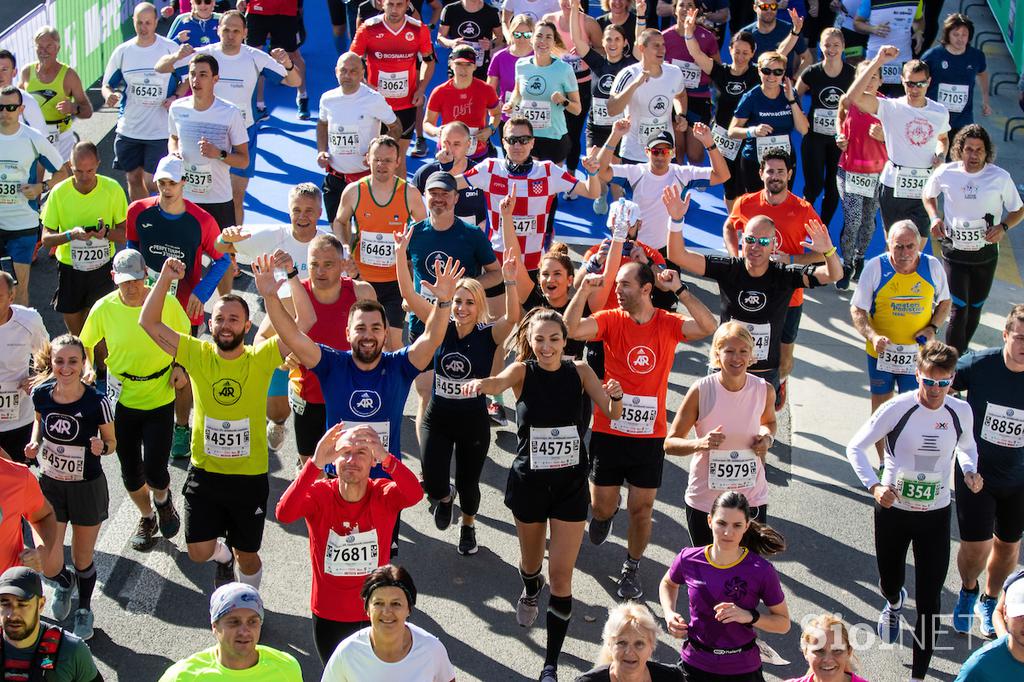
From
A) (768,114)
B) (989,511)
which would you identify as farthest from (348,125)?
(989,511)

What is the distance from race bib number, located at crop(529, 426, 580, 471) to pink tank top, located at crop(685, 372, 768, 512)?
2.18 ft

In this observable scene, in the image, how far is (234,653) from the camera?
18.2ft

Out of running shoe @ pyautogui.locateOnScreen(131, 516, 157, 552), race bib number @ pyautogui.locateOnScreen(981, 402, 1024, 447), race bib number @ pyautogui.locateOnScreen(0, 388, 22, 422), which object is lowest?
running shoe @ pyautogui.locateOnScreen(131, 516, 157, 552)

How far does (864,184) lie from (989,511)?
492cm

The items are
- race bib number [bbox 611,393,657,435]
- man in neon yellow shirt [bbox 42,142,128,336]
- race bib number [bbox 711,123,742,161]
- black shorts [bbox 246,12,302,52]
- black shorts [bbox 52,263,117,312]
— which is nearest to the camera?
race bib number [bbox 611,393,657,435]

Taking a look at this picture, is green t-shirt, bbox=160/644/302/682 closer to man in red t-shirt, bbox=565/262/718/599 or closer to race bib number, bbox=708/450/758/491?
race bib number, bbox=708/450/758/491

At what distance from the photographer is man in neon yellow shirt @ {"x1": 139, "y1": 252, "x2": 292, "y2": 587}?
745cm

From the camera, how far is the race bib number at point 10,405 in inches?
324

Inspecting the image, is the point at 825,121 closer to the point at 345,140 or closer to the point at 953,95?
the point at 953,95

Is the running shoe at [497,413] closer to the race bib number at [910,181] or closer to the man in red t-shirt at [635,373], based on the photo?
the man in red t-shirt at [635,373]

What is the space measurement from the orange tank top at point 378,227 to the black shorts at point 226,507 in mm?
2541

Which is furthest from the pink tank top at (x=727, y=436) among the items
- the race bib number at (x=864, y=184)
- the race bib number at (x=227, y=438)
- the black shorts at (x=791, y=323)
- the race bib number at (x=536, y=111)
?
the race bib number at (x=536, y=111)

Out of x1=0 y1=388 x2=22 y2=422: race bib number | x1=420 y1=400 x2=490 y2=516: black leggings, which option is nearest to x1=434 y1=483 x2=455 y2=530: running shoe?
x1=420 y1=400 x2=490 y2=516: black leggings

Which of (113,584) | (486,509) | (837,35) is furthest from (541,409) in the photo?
(837,35)
